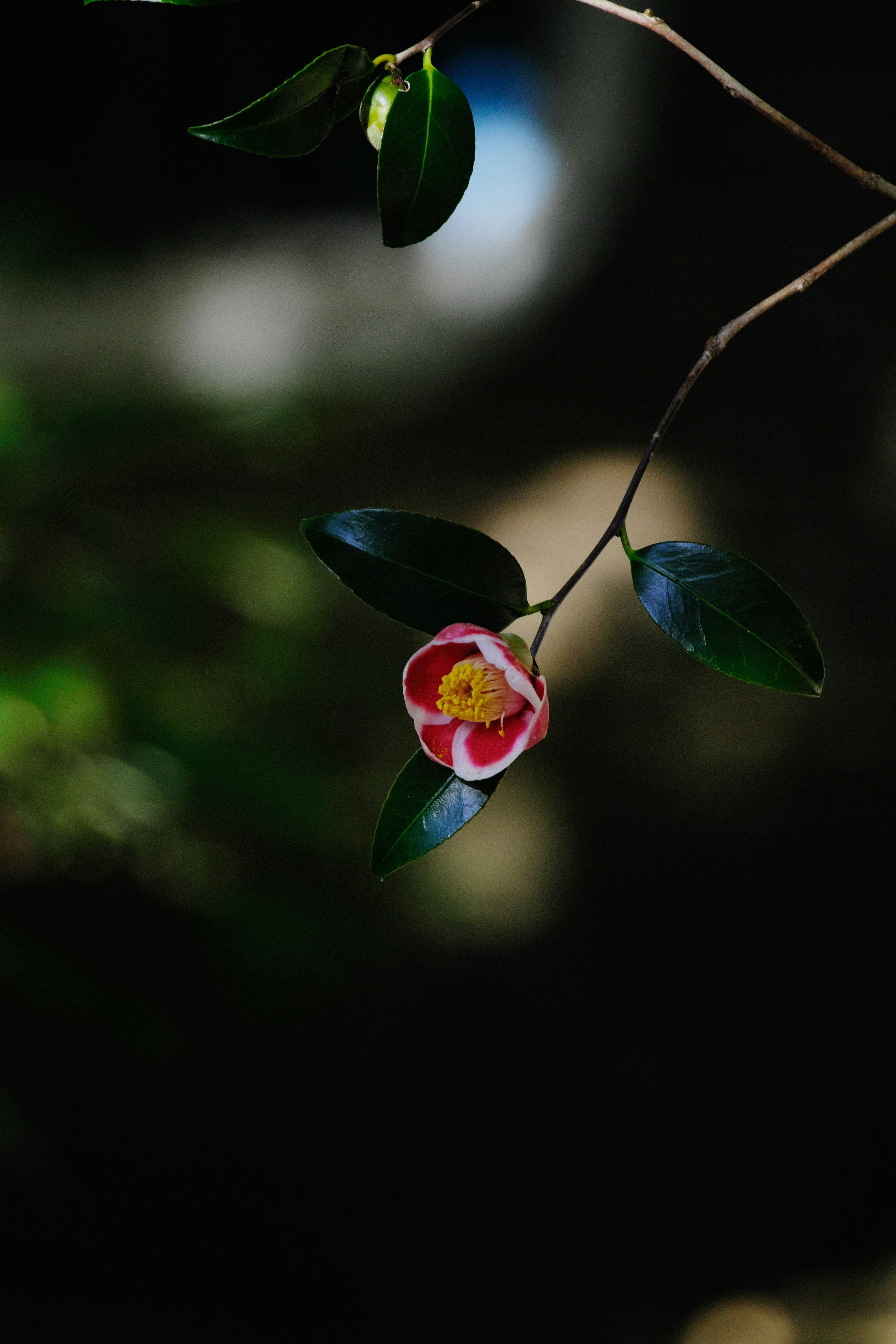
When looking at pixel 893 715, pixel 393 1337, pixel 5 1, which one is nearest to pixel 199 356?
pixel 5 1

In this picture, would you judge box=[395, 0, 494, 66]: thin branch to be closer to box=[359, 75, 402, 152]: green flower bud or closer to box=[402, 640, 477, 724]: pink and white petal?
box=[359, 75, 402, 152]: green flower bud

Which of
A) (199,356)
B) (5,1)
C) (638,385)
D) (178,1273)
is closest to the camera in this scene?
(5,1)

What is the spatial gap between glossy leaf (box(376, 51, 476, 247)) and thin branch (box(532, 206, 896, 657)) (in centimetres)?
6

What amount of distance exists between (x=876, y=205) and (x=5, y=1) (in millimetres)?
1545

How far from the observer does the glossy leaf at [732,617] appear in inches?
12.1

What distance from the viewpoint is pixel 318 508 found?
1.81 m

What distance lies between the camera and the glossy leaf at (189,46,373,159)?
0.95 feet

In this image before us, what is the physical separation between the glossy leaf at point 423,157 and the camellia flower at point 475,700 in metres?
0.14

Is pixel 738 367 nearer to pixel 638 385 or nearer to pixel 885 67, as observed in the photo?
pixel 638 385

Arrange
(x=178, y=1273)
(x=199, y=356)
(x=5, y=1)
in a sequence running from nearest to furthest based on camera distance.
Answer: (x=5, y=1), (x=178, y=1273), (x=199, y=356)

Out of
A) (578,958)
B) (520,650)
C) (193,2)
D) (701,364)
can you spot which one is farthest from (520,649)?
(578,958)

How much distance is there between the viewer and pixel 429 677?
350 mm

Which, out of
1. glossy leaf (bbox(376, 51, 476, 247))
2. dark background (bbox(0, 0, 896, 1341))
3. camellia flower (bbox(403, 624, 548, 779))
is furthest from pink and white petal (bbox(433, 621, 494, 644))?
dark background (bbox(0, 0, 896, 1341))

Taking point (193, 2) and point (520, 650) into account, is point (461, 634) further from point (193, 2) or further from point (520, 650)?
point (193, 2)
